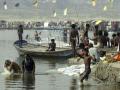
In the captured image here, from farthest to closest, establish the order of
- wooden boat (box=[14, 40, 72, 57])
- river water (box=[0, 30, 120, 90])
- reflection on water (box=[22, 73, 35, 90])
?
wooden boat (box=[14, 40, 72, 57]) < reflection on water (box=[22, 73, 35, 90]) < river water (box=[0, 30, 120, 90])

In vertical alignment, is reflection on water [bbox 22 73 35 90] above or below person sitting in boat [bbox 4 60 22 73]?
below

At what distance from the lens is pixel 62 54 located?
138ft

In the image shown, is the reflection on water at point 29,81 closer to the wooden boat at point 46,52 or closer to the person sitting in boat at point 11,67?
the person sitting in boat at point 11,67

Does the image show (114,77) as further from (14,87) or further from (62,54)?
(62,54)

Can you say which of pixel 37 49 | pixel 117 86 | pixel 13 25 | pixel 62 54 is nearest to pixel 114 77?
pixel 117 86

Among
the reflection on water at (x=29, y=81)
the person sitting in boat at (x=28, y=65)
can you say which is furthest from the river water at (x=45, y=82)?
the person sitting in boat at (x=28, y=65)

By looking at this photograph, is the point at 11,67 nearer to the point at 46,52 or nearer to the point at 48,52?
the point at 48,52

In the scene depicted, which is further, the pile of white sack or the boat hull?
the boat hull

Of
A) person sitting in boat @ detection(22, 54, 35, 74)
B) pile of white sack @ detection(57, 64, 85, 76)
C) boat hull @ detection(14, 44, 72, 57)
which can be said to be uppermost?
boat hull @ detection(14, 44, 72, 57)

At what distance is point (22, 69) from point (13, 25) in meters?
115

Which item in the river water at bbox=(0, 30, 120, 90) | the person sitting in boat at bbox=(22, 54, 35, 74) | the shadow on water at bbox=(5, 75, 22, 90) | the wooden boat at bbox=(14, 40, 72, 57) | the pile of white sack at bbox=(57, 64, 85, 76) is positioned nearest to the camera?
the river water at bbox=(0, 30, 120, 90)

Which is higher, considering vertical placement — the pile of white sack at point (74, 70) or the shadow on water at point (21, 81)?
the pile of white sack at point (74, 70)

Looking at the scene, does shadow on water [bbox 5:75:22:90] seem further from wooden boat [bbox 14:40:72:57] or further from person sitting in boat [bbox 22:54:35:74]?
wooden boat [bbox 14:40:72:57]

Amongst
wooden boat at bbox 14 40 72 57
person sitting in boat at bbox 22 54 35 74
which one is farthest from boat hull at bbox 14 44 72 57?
person sitting in boat at bbox 22 54 35 74
